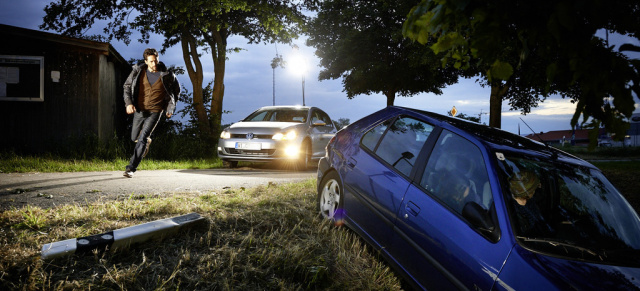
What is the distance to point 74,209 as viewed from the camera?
3898 mm

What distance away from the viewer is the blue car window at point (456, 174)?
271cm

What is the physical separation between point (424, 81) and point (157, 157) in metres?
21.5

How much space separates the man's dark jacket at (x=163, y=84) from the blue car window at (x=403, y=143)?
4471 mm

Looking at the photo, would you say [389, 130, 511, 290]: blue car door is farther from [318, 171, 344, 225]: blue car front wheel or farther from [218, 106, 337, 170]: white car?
[218, 106, 337, 170]: white car

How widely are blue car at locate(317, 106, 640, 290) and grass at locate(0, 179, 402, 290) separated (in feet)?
1.16

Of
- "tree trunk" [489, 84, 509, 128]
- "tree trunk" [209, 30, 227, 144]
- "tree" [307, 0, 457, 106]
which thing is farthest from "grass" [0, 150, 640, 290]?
"tree" [307, 0, 457, 106]

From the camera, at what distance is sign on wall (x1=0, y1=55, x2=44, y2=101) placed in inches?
476

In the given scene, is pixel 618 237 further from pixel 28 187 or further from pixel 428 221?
pixel 28 187

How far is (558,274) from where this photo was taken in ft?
6.89

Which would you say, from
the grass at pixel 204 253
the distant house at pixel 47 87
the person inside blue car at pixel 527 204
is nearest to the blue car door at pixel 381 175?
the grass at pixel 204 253

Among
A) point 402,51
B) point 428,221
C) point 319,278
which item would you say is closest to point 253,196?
point 319,278

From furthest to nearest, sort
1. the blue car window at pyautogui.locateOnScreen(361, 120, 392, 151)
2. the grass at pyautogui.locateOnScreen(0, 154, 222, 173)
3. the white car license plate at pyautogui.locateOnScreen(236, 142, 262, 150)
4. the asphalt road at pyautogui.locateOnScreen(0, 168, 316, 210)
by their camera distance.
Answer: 1. the white car license plate at pyautogui.locateOnScreen(236, 142, 262, 150)
2. the grass at pyautogui.locateOnScreen(0, 154, 222, 173)
3. the asphalt road at pyautogui.locateOnScreen(0, 168, 316, 210)
4. the blue car window at pyautogui.locateOnScreen(361, 120, 392, 151)

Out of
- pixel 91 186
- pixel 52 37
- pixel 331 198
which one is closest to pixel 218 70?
pixel 52 37

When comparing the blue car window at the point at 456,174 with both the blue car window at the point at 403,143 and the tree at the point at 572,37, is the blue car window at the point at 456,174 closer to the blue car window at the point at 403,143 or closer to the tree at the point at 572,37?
the blue car window at the point at 403,143
